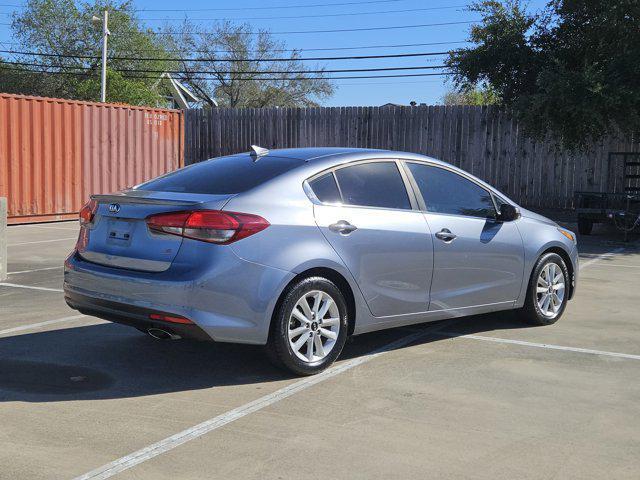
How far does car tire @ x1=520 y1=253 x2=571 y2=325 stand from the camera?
22.5 ft

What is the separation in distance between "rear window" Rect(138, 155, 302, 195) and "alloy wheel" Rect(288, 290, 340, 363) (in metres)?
0.87

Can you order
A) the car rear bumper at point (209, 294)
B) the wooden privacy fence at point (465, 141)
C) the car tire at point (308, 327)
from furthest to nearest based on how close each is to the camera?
the wooden privacy fence at point (465, 141), the car tire at point (308, 327), the car rear bumper at point (209, 294)

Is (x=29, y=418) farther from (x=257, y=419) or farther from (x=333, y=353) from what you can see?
(x=333, y=353)

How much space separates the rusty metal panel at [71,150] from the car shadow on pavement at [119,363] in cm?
1110

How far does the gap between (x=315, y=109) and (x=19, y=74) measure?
3885 centimetres

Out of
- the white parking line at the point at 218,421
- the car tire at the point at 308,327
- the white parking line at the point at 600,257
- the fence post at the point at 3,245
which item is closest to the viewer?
the white parking line at the point at 218,421

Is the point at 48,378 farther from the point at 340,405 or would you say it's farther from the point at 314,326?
the point at 340,405

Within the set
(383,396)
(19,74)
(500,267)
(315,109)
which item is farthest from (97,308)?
(19,74)

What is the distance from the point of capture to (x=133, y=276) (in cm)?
494

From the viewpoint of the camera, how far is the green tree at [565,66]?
16688 mm

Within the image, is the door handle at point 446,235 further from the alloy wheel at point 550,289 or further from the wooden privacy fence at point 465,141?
the wooden privacy fence at point 465,141

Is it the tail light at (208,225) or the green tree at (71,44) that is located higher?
the green tree at (71,44)

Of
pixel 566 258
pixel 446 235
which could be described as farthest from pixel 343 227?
pixel 566 258

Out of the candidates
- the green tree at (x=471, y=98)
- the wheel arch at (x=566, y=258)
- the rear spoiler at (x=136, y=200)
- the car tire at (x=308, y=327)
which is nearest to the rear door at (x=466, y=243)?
the wheel arch at (x=566, y=258)
